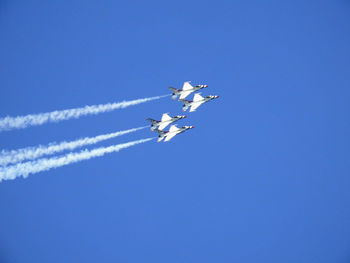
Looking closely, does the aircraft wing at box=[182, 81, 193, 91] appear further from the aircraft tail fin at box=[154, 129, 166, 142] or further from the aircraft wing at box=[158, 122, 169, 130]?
the aircraft tail fin at box=[154, 129, 166, 142]

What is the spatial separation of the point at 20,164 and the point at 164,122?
1724 centimetres

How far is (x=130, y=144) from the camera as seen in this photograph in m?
47.2

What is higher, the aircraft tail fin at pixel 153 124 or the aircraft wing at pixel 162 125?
the aircraft tail fin at pixel 153 124

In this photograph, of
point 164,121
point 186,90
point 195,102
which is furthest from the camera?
point 195,102

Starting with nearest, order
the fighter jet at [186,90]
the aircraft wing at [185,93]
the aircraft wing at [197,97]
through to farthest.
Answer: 1. the fighter jet at [186,90]
2. the aircraft wing at [185,93]
3. the aircraft wing at [197,97]

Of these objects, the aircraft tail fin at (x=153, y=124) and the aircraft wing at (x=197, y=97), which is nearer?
the aircraft tail fin at (x=153, y=124)

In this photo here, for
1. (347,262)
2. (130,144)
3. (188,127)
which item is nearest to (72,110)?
(130,144)

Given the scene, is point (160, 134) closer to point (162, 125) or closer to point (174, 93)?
point (162, 125)

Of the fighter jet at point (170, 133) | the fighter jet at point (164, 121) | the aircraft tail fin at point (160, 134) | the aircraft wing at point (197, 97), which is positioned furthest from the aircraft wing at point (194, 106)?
the aircraft tail fin at point (160, 134)

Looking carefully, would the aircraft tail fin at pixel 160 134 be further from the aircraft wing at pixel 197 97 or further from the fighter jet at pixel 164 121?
the aircraft wing at pixel 197 97

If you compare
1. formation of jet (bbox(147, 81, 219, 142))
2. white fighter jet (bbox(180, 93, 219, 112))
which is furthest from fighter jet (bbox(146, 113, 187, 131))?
white fighter jet (bbox(180, 93, 219, 112))

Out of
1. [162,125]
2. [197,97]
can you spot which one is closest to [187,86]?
[197,97]

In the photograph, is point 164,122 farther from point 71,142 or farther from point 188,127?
point 71,142

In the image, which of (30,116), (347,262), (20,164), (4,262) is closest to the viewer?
(20,164)
